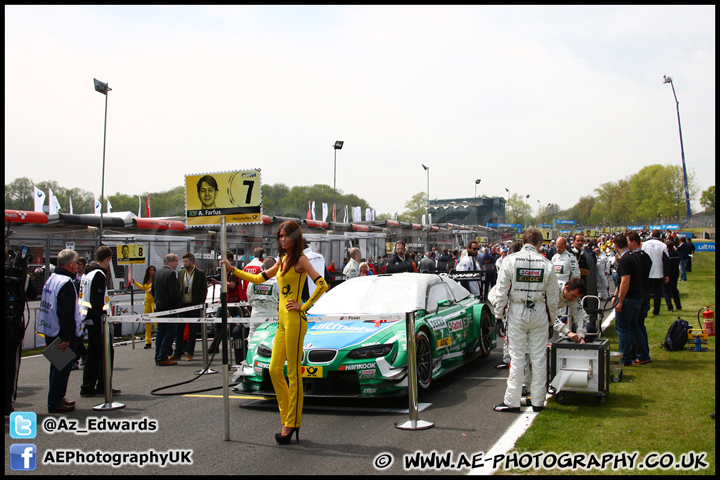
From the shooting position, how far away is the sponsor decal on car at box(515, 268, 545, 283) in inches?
245

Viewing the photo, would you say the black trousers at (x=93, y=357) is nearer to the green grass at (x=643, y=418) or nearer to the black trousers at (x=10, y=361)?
the black trousers at (x=10, y=361)

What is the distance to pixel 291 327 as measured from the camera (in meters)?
5.40

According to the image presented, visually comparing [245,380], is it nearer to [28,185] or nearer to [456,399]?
[456,399]

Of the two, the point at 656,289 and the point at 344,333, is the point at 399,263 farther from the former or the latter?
the point at 344,333

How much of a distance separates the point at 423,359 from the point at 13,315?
15.6 ft

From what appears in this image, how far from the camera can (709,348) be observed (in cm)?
947

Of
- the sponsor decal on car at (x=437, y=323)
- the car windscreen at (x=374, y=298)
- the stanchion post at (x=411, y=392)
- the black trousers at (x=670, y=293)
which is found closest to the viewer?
the stanchion post at (x=411, y=392)

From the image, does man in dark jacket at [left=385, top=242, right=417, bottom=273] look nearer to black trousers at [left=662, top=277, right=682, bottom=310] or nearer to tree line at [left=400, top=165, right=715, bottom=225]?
black trousers at [left=662, top=277, right=682, bottom=310]

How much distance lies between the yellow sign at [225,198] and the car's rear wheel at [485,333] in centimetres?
444

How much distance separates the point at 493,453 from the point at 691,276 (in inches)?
1003

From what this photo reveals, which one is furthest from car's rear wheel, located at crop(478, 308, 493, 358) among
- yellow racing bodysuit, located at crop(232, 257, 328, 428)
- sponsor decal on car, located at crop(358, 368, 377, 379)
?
yellow racing bodysuit, located at crop(232, 257, 328, 428)

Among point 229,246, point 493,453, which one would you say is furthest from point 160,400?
point 229,246

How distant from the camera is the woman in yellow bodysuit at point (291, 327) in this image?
→ 540cm

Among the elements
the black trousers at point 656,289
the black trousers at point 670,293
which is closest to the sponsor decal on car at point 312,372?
the black trousers at point 656,289
